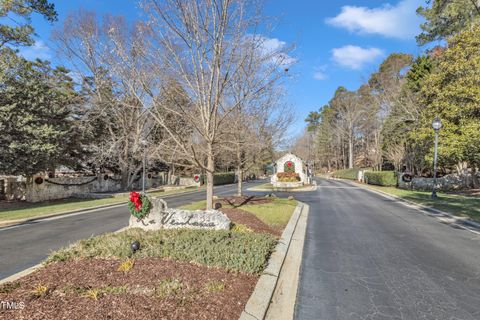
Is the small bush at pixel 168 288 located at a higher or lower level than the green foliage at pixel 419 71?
lower

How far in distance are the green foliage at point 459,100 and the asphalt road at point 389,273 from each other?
1239 cm

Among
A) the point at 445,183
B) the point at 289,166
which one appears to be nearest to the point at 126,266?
the point at 445,183

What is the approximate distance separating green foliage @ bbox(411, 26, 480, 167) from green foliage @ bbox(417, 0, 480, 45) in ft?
13.5

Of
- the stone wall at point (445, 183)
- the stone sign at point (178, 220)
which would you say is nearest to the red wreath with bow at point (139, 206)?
the stone sign at point (178, 220)

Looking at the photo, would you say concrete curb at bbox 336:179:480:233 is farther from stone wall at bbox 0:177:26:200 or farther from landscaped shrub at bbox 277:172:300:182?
stone wall at bbox 0:177:26:200

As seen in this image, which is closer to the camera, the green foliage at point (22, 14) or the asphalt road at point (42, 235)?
the asphalt road at point (42, 235)

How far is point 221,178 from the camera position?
40.4m

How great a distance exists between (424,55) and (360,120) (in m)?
31.4

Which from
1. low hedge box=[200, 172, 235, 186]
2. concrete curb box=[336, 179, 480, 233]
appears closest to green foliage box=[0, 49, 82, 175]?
concrete curb box=[336, 179, 480, 233]

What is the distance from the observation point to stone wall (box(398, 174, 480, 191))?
78.7 feet

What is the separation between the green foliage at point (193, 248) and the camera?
4.73m

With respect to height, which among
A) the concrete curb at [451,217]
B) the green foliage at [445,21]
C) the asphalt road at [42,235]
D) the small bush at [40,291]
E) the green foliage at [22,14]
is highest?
the green foliage at [445,21]

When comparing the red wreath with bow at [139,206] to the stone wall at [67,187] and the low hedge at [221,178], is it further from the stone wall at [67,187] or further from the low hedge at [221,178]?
the low hedge at [221,178]

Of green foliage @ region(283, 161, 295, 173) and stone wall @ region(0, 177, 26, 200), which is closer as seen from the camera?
stone wall @ region(0, 177, 26, 200)
